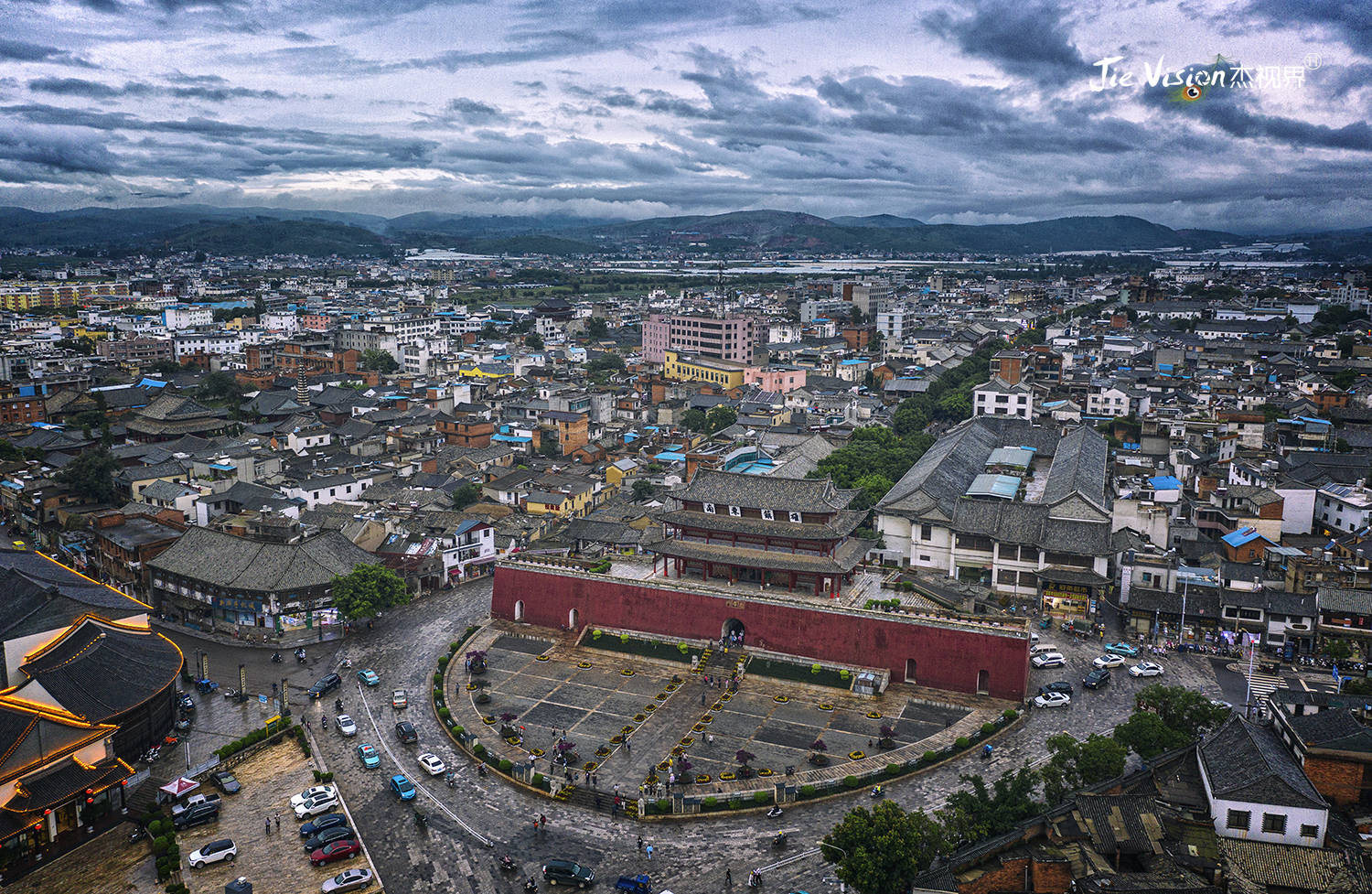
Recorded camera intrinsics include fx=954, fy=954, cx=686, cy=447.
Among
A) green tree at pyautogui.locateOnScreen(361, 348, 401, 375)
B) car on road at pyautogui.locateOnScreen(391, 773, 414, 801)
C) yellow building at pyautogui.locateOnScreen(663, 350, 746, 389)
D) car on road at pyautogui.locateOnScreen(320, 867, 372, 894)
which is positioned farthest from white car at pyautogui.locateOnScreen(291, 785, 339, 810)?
green tree at pyautogui.locateOnScreen(361, 348, 401, 375)

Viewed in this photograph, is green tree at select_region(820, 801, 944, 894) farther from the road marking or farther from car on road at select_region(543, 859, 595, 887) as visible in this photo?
the road marking

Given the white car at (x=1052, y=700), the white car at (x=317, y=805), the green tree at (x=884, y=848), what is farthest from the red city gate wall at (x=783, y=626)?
the white car at (x=317, y=805)

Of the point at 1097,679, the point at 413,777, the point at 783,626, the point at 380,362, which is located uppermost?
the point at 380,362

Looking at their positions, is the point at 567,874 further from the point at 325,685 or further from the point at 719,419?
the point at 719,419

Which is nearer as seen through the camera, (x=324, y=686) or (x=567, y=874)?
(x=567, y=874)

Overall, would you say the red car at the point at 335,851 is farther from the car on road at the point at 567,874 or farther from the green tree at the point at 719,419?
the green tree at the point at 719,419

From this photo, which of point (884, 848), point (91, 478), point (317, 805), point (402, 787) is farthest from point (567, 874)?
point (91, 478)

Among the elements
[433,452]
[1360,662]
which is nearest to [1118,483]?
[1360,662]
